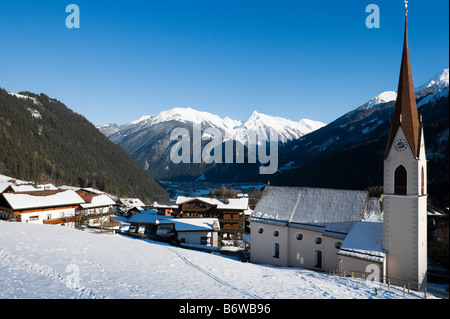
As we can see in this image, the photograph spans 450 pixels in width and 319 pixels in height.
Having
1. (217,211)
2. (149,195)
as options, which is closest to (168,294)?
(217,211)

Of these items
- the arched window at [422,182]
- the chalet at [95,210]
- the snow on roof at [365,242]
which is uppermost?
the arched window at [422,182]

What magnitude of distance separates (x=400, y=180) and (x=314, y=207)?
35.9 feet

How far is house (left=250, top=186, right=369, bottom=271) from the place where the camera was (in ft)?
98.2

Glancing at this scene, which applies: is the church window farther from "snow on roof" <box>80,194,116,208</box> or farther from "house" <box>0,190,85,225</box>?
"snow on roof" <box>80,194,116,208</box>

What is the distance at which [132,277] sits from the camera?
18.4 meters

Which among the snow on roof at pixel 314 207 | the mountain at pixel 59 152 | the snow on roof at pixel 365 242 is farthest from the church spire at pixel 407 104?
the mountain at pixel 59 152

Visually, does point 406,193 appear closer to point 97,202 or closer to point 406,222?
point 406,222

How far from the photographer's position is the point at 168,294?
1541cm

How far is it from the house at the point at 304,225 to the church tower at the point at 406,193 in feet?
17.4

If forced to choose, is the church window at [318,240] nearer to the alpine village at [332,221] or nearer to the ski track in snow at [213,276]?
the alpine village at [332,221]

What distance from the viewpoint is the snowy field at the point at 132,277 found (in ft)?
49.9

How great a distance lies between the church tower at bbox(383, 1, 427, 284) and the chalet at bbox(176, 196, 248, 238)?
42.2m

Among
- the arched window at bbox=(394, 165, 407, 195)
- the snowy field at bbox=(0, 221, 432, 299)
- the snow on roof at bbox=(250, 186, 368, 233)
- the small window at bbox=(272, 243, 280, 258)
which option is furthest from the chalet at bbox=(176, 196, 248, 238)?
the arched window at bbox=(394, 165, 407, 195)

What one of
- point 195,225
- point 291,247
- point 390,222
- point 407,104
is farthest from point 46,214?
point 407,104
